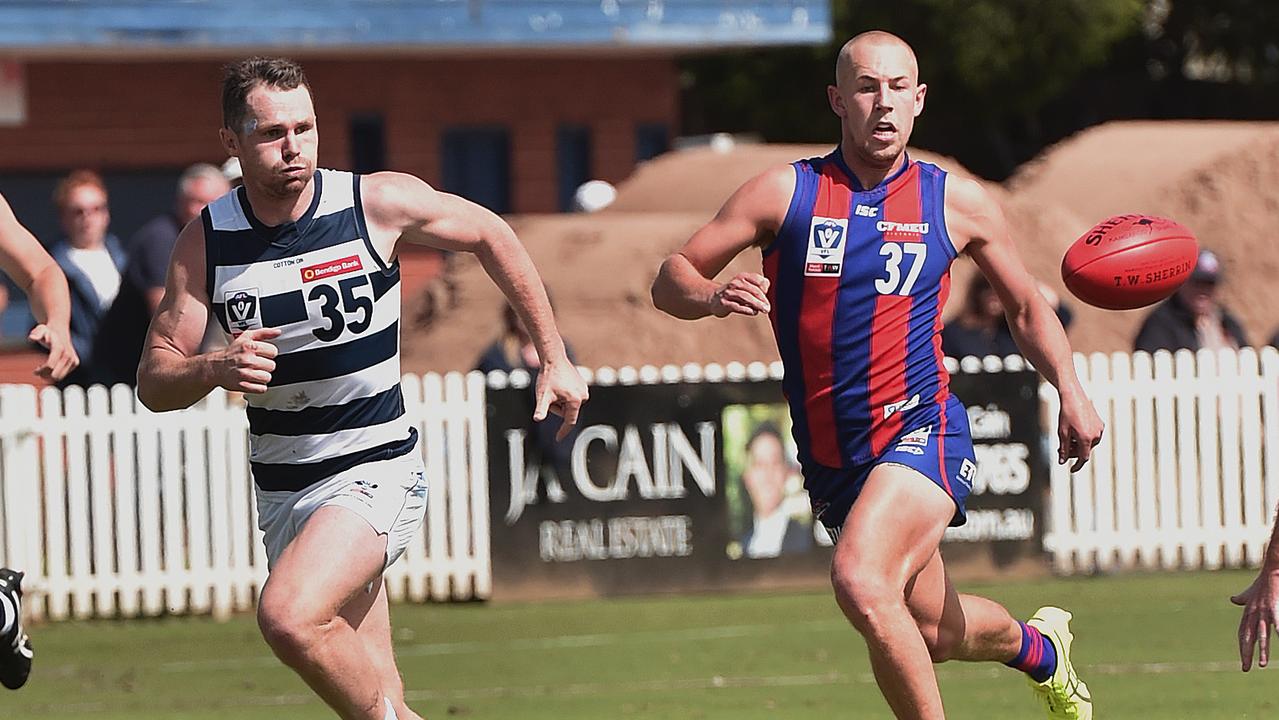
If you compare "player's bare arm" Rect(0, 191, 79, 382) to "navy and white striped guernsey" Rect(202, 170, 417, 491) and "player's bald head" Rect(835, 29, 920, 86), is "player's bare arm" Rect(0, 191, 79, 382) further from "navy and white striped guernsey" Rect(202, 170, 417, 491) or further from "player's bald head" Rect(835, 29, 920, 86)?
"player's bald head" Rect(835, 29, 920, 86)

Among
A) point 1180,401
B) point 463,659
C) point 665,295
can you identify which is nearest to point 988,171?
point 1180,401

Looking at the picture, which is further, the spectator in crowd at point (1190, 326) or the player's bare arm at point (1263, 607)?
the spectator in crowd at point (1190, 326)

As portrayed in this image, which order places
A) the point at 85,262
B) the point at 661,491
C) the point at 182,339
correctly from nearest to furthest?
the point at 182,339 → the point at 85,262 → the point at 661,491

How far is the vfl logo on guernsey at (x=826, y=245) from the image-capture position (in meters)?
6.99

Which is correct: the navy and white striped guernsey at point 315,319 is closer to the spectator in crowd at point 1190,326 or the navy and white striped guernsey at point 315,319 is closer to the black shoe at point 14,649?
the black shoe at point 14,649

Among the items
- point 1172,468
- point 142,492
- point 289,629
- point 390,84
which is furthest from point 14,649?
point 390,84

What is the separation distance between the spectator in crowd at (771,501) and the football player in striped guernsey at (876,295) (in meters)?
6.14

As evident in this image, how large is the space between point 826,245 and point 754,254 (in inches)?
390

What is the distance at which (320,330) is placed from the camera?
6.36 meters

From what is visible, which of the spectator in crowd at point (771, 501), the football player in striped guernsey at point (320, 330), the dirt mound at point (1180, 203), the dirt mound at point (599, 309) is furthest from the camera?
the dirt mound at point (1180, 203)

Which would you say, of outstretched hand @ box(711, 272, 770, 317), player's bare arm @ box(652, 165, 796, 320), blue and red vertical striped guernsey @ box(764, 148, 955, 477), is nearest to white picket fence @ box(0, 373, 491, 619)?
player's bare arm @ box(652, 165, 796, 320)

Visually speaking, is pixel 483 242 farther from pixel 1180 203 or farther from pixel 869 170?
pixel 1180 203

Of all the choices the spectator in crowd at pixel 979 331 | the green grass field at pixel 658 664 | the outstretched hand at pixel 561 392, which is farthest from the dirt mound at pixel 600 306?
the outstretched hand at pixel 561 392

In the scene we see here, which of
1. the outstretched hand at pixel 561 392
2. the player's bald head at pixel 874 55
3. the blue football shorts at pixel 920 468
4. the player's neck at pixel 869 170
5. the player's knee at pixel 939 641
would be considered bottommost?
the player's knee at pixel 939 641
